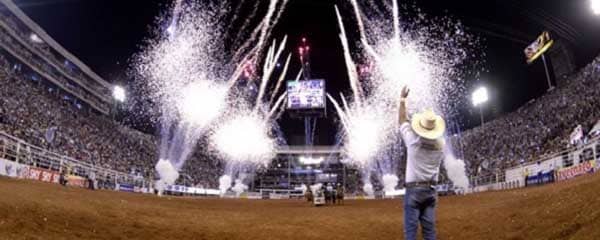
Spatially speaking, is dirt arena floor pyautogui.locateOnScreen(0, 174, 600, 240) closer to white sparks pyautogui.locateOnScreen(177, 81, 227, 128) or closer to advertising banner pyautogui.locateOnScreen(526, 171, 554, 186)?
advertising banner pyautogui.locateOnScreen(526, 171, 554, 186)

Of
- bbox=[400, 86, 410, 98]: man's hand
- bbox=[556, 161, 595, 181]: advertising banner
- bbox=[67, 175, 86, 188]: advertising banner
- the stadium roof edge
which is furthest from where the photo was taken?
the stadium roof edge

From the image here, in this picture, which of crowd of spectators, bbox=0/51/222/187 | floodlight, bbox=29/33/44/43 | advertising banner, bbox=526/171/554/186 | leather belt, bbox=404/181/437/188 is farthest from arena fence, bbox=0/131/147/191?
advertising banner, bbox=526/171/554/186

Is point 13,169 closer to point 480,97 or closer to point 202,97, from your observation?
point 202,97

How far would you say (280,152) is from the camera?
261 ft

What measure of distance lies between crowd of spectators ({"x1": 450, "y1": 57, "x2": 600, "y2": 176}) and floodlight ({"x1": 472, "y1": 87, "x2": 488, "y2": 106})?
4610mm

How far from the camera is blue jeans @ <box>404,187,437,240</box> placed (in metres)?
5.21

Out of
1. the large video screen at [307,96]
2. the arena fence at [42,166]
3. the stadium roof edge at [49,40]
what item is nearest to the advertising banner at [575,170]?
the large video screen at [307,96]

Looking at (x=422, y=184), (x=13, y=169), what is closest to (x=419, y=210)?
(x=422, y=184)

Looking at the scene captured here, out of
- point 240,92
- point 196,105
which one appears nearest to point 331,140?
point 240,92

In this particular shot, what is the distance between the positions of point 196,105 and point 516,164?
102 feet

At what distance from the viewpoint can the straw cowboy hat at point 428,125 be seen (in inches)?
210

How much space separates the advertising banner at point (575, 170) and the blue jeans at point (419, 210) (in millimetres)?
22129

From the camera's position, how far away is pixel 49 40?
53.6 metres

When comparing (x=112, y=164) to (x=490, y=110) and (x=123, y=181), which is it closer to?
(x=123, y=181)
